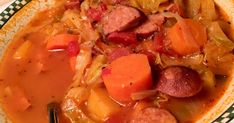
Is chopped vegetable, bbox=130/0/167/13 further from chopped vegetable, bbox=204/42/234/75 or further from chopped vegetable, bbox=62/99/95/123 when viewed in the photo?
chopped vegetable, bbox=62/99/95/123

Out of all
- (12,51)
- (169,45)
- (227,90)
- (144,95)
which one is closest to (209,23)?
(169,45)

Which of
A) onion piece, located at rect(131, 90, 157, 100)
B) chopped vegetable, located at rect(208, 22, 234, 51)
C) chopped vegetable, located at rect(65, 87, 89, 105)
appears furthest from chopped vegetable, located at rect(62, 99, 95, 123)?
chopped vegetable, located at rect(208, 22, 234, 51)

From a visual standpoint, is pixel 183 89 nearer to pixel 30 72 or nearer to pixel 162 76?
pixel 162 76

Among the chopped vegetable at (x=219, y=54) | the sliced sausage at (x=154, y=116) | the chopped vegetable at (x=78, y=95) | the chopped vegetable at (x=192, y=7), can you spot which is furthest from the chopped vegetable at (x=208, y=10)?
the chopped vegetable at (x=78, y=95)

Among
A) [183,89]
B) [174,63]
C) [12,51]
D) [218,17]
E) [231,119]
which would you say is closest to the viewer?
[231,119]

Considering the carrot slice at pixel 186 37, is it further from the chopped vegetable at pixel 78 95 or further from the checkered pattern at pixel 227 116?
the chopped vegetable at pixel 78 95
